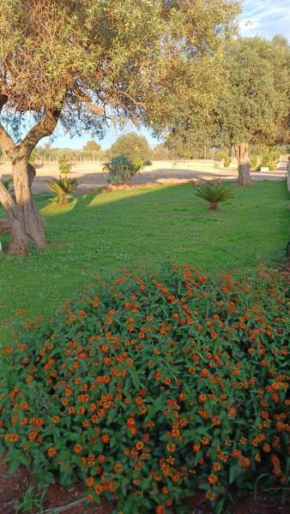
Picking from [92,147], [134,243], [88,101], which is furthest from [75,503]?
[92,147]

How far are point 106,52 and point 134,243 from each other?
4.21m

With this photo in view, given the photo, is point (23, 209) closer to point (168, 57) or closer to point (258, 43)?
point (168, 57)

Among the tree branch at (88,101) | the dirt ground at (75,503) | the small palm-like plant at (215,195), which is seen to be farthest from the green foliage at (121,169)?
the dirt ground at (75,503)

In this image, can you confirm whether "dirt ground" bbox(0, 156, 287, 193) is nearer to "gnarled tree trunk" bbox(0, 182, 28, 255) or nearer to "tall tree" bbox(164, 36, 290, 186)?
"tall tree" bbox(164, 36, 290, 186)

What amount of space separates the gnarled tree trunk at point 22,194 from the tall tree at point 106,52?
0.03m

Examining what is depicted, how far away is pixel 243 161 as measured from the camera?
79.4 feet

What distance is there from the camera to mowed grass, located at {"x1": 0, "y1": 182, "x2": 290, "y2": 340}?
21.2 feet

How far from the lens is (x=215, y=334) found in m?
2.90

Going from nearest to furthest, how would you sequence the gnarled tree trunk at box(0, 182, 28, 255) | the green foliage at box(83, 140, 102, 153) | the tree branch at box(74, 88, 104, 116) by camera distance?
1. the tree branch at box(74, 88, 104, 116)
2. the gnarled tree trunk at box(0, 182, 28, 255)
3. the green foliage at box(83, 140, 102, 153)

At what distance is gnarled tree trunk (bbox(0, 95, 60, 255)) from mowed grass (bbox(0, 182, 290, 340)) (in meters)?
0.43

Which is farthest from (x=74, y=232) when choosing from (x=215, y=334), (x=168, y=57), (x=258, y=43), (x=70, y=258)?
(x=258, y=43)

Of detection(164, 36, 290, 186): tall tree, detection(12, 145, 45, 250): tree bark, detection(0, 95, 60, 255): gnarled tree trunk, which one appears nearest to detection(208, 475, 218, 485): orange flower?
detection(0, 95, 60, 255): gnarled tree trunk

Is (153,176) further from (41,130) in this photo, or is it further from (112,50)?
(112,50)

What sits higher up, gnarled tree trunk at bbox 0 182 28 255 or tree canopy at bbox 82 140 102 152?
tree canopy at bbox 82 140 102 152
